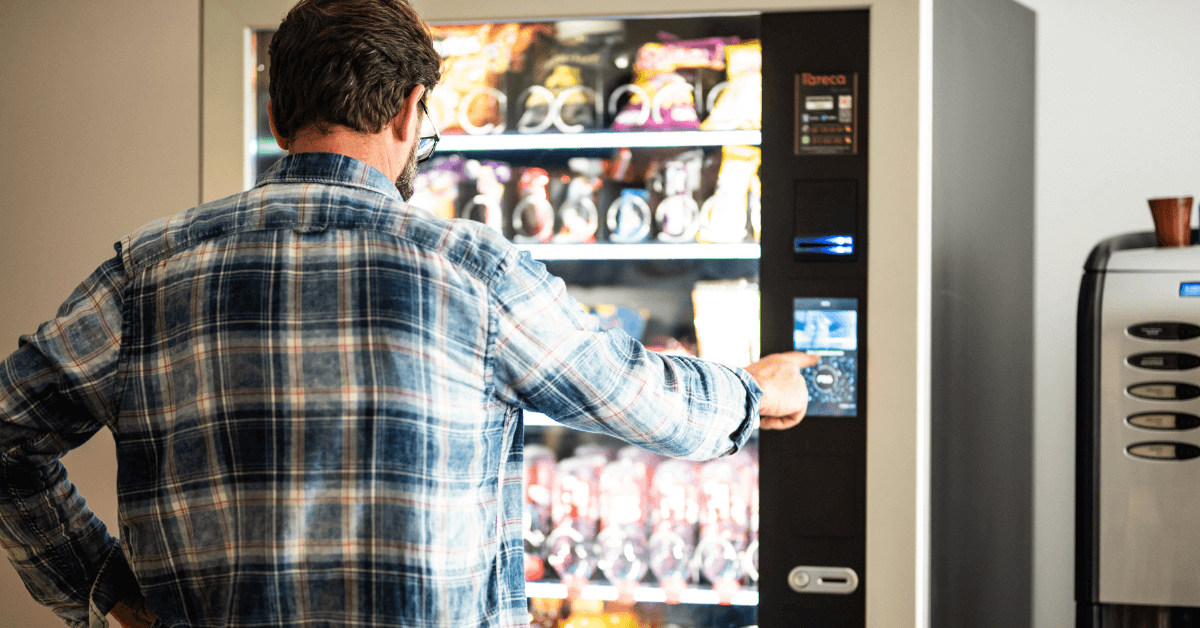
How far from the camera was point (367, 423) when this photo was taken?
93cm

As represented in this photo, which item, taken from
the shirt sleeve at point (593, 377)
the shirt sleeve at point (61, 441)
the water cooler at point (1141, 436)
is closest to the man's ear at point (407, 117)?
the shirt sleeve at point (593, 377)

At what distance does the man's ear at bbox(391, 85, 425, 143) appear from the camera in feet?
3.46

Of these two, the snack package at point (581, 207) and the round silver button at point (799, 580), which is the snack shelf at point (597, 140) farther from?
the round silver button at point (799, 580)

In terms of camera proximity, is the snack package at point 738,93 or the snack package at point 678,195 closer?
the snack package at point 738,93

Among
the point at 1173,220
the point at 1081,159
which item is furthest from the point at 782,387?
the point at 1081,159

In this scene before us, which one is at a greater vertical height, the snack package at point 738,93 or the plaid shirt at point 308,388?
the snack package at point 738,93

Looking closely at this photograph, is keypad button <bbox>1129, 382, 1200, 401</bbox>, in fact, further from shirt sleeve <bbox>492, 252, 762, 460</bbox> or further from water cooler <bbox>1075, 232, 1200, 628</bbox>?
shirt sleeve <bbox>492, 252, 762, 460</bbox>

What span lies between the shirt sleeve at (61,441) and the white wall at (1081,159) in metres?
2.12

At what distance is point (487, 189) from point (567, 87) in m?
0.31

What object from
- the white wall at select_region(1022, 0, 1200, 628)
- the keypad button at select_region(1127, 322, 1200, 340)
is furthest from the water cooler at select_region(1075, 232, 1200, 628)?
the white wall at select_region(1022, 0, 1200, 628)

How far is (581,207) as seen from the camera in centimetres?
188

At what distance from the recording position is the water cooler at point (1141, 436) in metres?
1.73

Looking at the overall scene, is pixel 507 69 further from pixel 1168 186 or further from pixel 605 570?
pixel 1168 186

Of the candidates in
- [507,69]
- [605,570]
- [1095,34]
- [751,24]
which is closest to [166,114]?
[507,69]
